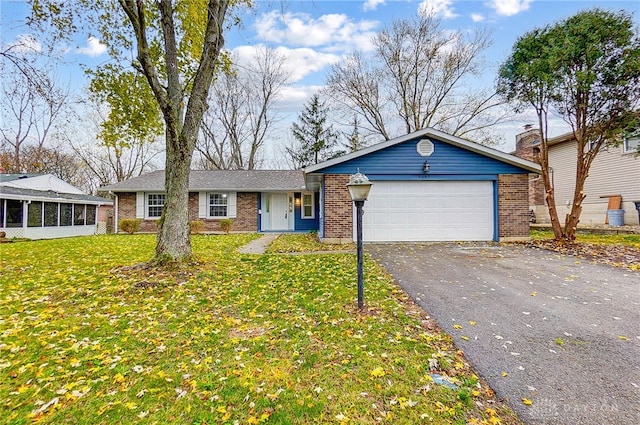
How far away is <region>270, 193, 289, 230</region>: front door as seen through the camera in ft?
55.6

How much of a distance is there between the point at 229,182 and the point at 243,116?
1106cm

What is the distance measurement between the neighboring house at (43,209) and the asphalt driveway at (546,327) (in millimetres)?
16159

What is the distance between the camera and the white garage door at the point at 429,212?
34.3 ft

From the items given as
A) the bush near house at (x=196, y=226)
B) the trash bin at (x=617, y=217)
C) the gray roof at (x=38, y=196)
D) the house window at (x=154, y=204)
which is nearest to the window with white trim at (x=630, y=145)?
A: the trash bin at (x=617, y=217)

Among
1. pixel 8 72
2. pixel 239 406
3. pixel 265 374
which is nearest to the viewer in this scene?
pixel 239 406

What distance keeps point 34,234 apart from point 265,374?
17022mm

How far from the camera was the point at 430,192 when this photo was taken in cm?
1048

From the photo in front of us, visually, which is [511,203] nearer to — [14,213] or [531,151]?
[531,151]

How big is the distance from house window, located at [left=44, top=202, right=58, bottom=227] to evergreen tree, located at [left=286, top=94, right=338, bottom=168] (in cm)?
1683

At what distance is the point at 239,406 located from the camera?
7.55ft

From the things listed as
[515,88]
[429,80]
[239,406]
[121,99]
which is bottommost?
[239,406]

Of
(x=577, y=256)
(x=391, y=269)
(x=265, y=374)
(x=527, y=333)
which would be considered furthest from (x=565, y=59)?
(x=265, y=374)

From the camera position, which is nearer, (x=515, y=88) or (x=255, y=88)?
(x=515, y=88)

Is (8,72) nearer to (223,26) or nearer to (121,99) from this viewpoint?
(121,99)
